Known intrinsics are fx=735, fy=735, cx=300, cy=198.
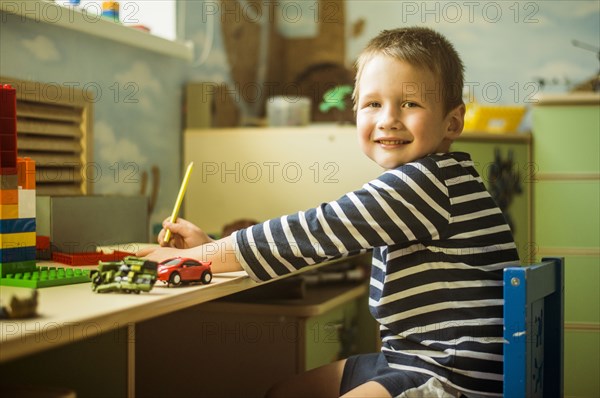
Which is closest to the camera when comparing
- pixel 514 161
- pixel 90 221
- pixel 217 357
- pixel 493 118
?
pixel 90 221

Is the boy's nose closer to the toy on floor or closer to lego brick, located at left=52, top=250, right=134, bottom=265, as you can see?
lego brick, located at left=52, top=250, right=134, bottom=265

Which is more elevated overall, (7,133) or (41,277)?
(7,133)

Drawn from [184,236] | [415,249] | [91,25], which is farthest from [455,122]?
[91,25]

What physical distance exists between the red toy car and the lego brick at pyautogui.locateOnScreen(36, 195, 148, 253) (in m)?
0.42

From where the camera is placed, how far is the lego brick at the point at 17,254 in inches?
A: 41.9

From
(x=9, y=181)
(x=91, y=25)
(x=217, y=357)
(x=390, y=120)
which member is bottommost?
(x=217, y=357)

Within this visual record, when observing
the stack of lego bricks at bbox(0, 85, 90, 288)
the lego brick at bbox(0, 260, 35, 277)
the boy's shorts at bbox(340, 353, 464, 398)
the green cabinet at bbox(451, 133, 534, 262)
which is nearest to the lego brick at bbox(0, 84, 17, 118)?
the stack of lego bricks at bbox(0, 85, 90, 288)

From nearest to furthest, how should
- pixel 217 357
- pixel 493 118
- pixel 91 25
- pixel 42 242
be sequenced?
1. pixel 42 242
2. pixel 217 357
3. pixel 91 25
4. pixel 493 118

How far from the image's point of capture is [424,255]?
3.76 ft

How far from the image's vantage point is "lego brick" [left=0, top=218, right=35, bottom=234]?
42.1 inches

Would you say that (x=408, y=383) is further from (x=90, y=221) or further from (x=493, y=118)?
(x=493, y=118)

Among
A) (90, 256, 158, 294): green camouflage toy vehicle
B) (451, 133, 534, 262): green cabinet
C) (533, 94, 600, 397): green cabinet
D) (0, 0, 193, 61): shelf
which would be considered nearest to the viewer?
(90, 256, 158, 294): green camouflage toy vehicle

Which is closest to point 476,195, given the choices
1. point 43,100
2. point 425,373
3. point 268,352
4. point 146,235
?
point 425,373

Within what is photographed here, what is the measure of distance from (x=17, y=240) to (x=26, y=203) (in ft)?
0.20
